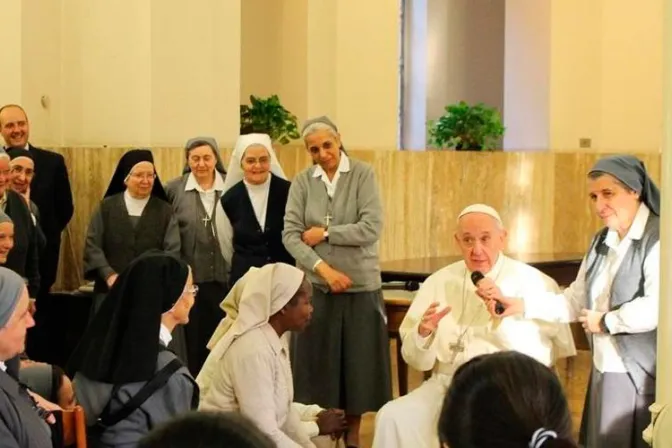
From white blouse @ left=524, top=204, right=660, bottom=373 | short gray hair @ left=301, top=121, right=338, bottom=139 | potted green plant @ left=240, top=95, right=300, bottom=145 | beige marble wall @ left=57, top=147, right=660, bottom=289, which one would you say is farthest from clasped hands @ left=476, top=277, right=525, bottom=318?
potted green plant @ left=240, top=95, right=300, bottom=145

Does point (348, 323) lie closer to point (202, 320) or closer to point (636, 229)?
point (202, 320)

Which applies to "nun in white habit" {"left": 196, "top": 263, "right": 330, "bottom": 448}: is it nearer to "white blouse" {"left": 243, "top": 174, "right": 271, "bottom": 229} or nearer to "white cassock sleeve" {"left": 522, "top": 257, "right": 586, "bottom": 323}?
"white cassock sleeve" {"left": 522, "top": 257, "right": 586, "bottom": 323}

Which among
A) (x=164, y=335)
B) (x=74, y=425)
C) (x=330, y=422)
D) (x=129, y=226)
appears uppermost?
(x=129, y=226)

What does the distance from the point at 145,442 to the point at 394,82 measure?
775 centimetres

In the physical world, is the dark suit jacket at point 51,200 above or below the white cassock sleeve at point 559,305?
above

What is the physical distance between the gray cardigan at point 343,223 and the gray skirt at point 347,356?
0.31ft

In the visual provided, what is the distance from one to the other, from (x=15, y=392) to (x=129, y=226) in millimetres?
3255

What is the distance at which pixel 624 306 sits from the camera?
4375mm

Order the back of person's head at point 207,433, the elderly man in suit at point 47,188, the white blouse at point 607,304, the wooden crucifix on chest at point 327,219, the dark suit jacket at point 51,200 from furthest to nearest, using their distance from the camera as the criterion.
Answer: the dark suit jacket at point 51,200 → the elderly man in suit at point 47,188 → the wooden crucifix on chest at point 327,219 → the white blouse at point 607,304 → the back of person's head at point 207,433

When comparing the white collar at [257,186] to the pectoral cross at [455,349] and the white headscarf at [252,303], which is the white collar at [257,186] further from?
the white headscarf at [252,303]

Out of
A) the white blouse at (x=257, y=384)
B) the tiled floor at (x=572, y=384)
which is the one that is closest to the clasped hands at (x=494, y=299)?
the white blouse at (x=257, y=384)

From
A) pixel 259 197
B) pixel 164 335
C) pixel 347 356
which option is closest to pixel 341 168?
pixel 259 197

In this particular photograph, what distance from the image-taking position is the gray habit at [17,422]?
3.25 metres

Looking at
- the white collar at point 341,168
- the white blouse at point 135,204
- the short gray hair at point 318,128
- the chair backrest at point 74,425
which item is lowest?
the chair backrest at point 74,425
